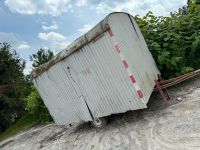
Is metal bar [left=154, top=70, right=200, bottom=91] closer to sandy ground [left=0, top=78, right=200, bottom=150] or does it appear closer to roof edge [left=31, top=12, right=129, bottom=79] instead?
sandy ground [left=0, top=78, right=200, bottom=150]

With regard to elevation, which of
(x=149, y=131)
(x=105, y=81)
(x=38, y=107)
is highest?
(x=105, y=81)

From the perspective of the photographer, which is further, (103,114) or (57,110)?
(57,110)

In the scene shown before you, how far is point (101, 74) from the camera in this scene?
7660 millimetres

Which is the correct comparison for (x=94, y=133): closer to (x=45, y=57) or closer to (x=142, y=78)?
(x=142, y=78)

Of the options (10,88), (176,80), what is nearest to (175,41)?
(176,80)

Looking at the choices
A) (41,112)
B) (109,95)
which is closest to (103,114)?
(109,95)

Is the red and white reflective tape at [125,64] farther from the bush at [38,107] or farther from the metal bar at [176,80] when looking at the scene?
the bush at [38,107]

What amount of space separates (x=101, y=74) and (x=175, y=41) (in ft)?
14.1

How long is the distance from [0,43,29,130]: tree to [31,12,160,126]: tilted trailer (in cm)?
946

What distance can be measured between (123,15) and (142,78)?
2053 millimetres

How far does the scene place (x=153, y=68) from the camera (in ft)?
31.4

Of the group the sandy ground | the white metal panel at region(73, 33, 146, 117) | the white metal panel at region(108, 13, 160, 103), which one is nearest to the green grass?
the sandy ground

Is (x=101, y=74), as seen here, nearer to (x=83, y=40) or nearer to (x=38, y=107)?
(x=83, y=40)

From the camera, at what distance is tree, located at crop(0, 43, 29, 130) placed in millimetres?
18078
